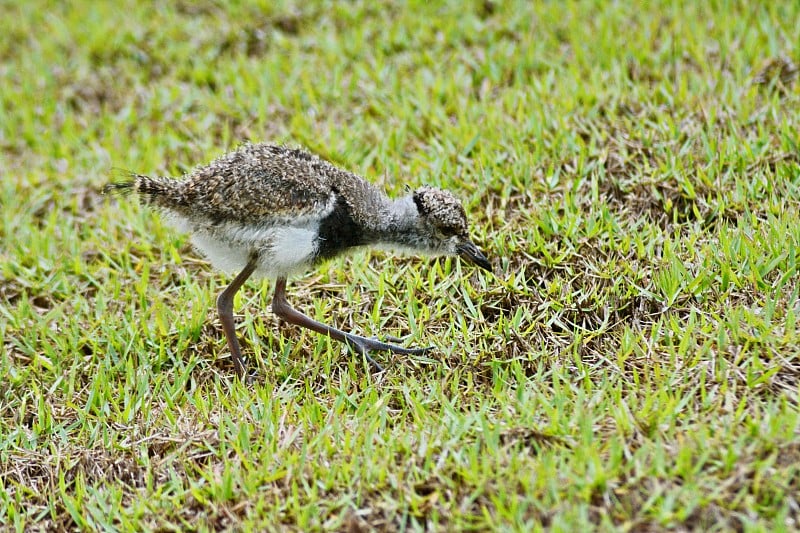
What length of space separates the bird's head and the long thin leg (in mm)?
907

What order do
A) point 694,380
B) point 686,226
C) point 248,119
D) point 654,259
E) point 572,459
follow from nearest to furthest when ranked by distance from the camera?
Result: point 572,459, point 694,380, point 654,259, point 686,226, point 248,119

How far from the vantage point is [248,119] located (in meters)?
6.26

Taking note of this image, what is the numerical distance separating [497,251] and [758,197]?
1438mm

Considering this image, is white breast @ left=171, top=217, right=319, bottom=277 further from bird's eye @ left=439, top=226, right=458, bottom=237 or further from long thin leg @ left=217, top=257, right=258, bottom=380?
bird's eye @ left=439, top=226, right=458, bottom=237

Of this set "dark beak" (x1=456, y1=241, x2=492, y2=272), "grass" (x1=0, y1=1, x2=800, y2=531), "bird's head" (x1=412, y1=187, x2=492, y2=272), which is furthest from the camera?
"dark beak" (x1=456, y1=241, x2=492, y2=272)

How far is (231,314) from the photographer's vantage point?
4359mm

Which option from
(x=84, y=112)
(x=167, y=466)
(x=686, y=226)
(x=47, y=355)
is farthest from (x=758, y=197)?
(x=84, y=112)

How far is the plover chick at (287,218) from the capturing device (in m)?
4.17

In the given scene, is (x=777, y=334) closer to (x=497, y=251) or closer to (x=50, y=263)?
(x=497, y=251)

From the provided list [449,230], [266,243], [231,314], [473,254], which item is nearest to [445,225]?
[449,230]

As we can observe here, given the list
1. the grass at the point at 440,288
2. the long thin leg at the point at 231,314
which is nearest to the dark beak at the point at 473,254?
the grass at the point at 440,288

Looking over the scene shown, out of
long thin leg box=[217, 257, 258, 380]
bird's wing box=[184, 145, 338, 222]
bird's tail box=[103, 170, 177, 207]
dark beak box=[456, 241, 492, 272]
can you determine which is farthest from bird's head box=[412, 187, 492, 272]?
Answer: bird's tail box=[103, 170, 177, 207]

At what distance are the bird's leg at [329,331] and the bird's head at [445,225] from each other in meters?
0.57

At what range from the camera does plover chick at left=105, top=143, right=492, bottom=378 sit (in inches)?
164
